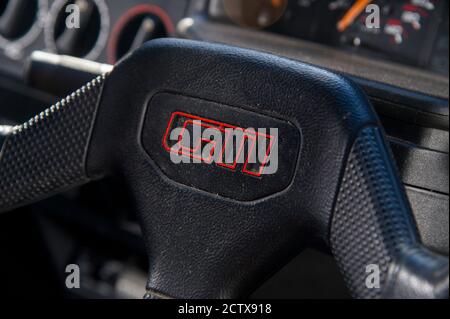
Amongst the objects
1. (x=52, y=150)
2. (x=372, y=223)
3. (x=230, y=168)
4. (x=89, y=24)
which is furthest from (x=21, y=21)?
(x=372, y=223)

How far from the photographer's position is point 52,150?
2.83 ft

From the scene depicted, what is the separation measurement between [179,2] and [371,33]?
0.35 m

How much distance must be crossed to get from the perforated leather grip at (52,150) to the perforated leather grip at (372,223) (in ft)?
0.90

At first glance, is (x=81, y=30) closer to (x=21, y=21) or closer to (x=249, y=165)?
(x=21, y=21)

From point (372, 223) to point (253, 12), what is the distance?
96 centimetres

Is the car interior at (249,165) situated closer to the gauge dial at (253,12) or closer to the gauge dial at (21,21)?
the gauge dial at (253,12)

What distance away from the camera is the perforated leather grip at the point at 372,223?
69cm

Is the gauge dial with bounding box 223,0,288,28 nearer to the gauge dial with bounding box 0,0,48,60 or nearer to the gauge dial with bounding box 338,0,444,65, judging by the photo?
the gauge dial with bounding box 338,0,444,65

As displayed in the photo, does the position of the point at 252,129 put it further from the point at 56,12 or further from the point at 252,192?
the point at 56,12

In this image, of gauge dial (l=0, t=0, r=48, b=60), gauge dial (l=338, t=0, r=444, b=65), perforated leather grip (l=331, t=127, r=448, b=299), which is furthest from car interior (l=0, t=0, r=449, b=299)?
gauge dial (l=0, t=0, r=48, b=60)

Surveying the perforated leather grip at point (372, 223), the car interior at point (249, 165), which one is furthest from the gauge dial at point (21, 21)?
the perforated leather grip at point (372, 223)

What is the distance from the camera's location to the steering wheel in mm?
716

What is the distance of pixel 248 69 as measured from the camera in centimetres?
78
